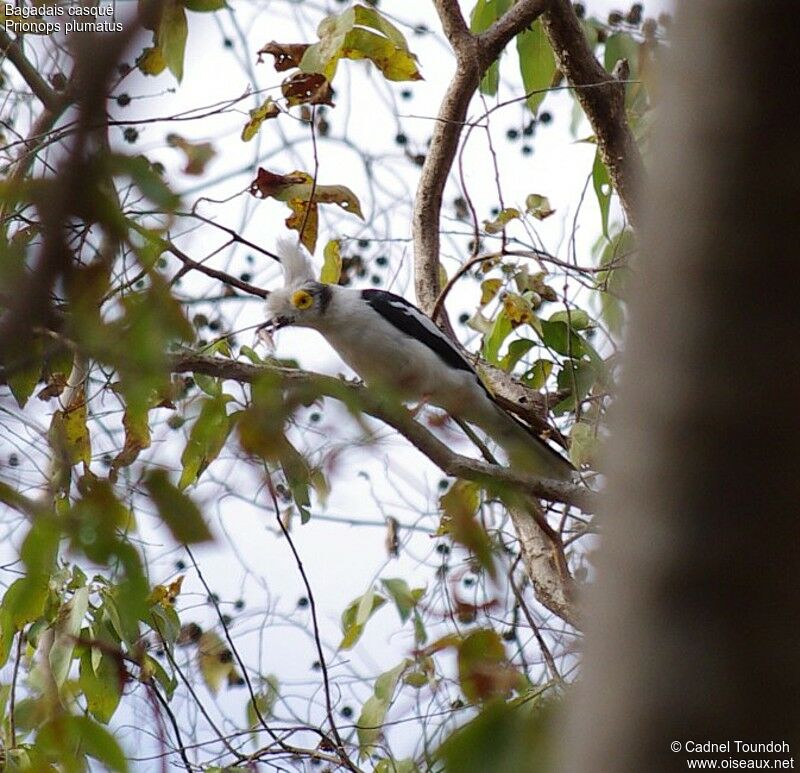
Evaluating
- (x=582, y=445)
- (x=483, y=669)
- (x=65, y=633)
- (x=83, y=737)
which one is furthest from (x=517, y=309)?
(x=83, y=737)

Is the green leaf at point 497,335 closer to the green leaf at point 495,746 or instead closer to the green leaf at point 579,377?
the green leaf at point 579,377

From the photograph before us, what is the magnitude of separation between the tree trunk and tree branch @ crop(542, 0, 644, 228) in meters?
3.21

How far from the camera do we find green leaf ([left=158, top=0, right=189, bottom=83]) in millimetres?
3109

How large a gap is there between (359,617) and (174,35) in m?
1.77

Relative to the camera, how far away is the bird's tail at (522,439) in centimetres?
445

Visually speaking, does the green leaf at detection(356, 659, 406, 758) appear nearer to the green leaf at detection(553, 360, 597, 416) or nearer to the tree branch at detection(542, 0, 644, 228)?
the green leaf at detection(553, 360, 597, 416)

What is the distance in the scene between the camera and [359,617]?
128 inches

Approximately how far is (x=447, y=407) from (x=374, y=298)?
0.64 m

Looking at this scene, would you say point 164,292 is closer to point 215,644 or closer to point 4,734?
point 4,734

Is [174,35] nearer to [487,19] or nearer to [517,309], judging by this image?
[517,309]

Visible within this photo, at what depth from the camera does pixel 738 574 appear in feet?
1.78

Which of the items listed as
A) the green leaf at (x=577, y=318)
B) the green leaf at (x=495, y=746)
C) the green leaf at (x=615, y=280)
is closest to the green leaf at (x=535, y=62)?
the green leaf at (x=615, y=280)

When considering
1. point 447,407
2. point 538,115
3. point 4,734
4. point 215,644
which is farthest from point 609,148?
point 4,734

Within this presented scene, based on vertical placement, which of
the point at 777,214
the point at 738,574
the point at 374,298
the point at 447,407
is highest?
the point at 374,298
